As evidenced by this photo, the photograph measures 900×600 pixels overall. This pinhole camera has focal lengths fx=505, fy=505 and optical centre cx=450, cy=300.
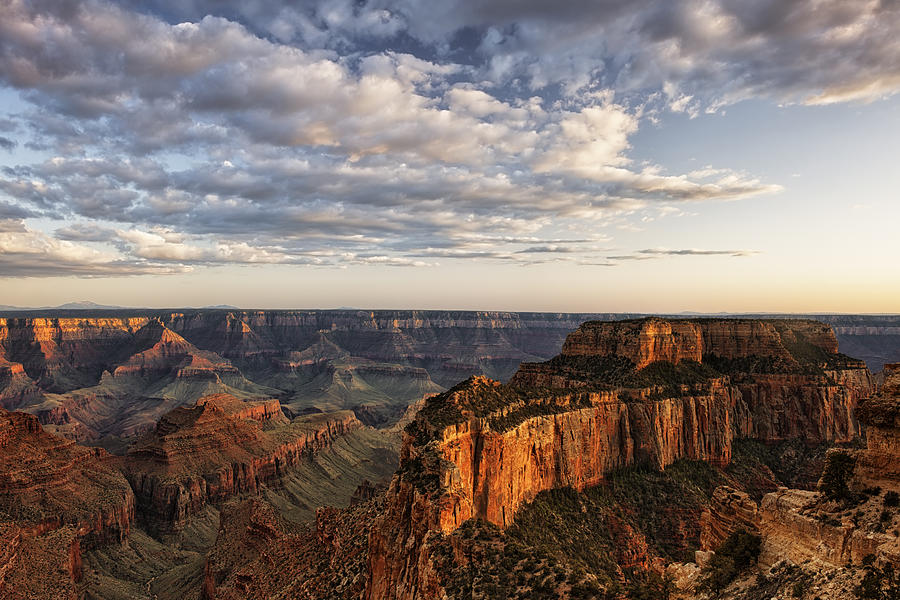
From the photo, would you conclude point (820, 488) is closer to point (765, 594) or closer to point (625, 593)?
point (765, 594)

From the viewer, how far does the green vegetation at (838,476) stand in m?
21.0

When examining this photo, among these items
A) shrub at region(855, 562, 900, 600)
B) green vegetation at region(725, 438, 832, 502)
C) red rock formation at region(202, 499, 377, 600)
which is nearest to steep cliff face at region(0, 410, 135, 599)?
red rock formation at region(202, 499, 377, 600)

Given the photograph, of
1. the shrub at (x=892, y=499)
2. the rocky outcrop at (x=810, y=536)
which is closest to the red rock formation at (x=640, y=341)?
the rocky outcrop at (x=810, y=536)

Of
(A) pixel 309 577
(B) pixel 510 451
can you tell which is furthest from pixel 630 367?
(A) pixel 309 577

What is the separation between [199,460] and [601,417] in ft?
371

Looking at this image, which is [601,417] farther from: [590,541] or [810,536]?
[810,536]

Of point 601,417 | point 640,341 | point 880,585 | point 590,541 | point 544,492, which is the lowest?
point 590,541

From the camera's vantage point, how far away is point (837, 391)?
85.4 metres

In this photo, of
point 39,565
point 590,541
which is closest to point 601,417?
point 590,541

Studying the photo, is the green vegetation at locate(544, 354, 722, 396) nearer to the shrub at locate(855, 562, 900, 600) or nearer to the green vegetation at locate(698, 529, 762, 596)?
the green vegetation at locate(698, 529, 762, 596)

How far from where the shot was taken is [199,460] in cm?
13412

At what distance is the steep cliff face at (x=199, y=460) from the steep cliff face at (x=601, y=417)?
8863 centimetres

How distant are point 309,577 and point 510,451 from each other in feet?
70.3

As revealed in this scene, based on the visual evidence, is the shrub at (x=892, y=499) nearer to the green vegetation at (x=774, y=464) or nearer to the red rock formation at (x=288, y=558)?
the red rock formation at (x=288, y=558)
